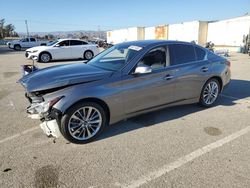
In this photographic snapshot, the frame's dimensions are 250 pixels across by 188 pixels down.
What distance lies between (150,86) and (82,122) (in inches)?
53.9

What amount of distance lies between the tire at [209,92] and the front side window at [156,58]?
1.33 meters

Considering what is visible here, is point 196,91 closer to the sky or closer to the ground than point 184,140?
closer to the sky

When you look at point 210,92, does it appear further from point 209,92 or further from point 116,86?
point 116,86

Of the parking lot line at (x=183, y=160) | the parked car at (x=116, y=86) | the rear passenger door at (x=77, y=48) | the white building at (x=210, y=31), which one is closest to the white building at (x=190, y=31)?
the white building at (x=210, y=31)

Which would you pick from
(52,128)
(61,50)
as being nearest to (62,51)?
(61,50)

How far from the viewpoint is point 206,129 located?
419 cm

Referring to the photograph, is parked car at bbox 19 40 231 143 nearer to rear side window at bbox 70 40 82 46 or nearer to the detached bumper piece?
the detached bumper piece

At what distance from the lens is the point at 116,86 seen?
149 inches

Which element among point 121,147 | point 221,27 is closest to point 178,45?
point 121,147

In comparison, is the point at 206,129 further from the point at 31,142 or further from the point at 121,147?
the point at 31,142

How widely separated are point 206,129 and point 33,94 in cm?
301

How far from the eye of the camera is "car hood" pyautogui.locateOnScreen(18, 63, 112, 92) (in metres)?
3.56

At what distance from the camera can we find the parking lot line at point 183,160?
9.05 feet

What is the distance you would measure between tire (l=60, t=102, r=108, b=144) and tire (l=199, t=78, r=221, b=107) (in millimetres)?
2505
